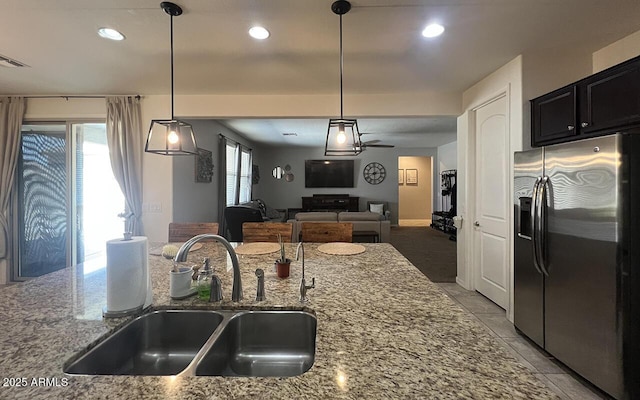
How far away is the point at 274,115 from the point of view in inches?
151

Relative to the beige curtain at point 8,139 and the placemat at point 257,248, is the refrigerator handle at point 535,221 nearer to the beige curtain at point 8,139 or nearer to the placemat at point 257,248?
the placemat at point 257,248

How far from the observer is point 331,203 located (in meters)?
9.20

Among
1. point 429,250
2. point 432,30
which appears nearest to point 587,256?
point 432,30

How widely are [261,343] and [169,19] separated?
7.24ft

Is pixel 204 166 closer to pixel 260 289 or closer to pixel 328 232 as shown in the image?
pixel 328 232

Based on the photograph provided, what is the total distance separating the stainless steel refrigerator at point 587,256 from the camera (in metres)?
1.71

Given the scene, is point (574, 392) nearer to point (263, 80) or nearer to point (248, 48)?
point (248, 48)

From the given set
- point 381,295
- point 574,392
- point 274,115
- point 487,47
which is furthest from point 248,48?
point 574,392

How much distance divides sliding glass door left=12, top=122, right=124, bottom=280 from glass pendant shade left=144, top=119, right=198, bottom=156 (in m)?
2.15

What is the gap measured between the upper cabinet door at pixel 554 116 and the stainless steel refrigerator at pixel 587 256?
342 mm

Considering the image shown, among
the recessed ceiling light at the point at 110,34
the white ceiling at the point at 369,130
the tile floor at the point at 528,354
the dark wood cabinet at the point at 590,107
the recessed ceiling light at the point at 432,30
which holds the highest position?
the white ceiling at the point at 369,130

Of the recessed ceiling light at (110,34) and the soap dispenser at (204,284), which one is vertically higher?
the recessed ceiling light at (110,34)

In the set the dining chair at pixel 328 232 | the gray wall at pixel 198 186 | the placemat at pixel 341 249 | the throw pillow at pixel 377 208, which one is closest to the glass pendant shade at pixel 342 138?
the placemat at pixel 341 249

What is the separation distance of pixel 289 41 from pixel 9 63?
2.73 m
